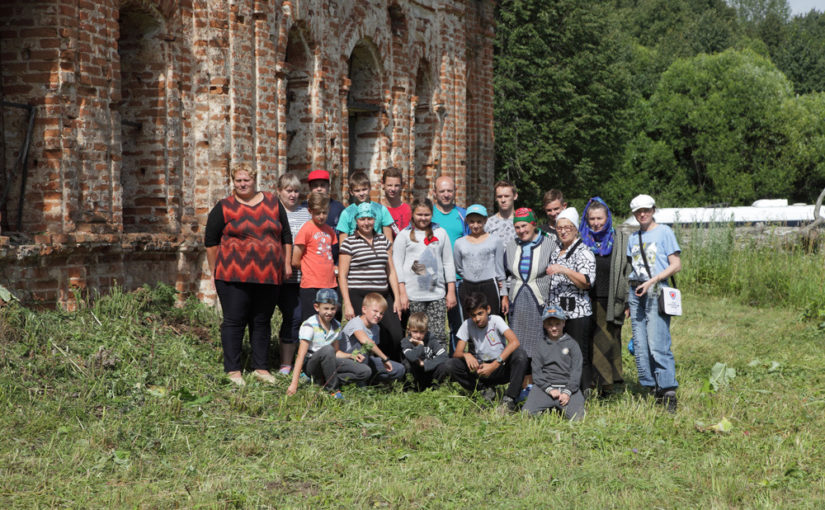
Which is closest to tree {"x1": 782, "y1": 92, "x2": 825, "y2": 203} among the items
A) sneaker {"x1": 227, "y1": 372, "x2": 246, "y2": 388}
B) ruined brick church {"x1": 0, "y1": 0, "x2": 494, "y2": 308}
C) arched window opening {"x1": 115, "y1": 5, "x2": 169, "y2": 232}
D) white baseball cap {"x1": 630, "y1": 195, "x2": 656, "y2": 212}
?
ruined brick church {"x1": 0, "y1": 0, "x2": 494, "y2": 308}

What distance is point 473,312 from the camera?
7.54 metres

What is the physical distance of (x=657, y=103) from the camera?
152ft

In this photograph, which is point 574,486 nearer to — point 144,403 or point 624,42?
point 144,403

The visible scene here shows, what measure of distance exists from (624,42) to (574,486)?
46.9m

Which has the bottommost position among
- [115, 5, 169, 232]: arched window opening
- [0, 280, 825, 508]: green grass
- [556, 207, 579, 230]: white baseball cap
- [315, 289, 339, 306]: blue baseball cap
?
[0, 280, 825, 508]: green grass

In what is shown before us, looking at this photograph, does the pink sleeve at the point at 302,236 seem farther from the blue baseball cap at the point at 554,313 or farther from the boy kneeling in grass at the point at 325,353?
the blue baseball cap at the point at 554,313

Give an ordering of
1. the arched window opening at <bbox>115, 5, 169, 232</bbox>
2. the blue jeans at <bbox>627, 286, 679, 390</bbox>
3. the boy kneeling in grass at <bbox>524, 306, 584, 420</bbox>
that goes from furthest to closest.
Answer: the arched window opening at <bbox>115, 5, 169, 232</bbox> → the blue jeans at <bbox>627, 286, 679, 390</bbox> → the boy kneeling in grass at <bbox>524, 306, 584, 420</bbox>

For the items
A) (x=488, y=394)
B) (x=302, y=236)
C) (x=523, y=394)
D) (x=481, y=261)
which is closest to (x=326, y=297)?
(x=302, y=236)

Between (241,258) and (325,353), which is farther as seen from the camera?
(241,258)

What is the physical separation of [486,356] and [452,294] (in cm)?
83

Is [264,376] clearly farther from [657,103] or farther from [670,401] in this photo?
[657,103]

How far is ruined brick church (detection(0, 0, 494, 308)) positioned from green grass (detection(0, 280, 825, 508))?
90 centimetres

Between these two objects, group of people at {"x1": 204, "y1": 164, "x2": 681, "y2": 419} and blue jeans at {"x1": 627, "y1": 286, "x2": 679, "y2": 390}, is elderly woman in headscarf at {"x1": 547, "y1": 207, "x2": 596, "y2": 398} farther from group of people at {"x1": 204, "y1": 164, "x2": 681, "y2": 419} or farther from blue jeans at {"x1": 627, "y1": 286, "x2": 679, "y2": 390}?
blue jeans at {"x1": 627, "y1": 286, "x2": 679, "y2": 390}

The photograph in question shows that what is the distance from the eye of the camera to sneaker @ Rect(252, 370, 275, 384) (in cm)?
791
